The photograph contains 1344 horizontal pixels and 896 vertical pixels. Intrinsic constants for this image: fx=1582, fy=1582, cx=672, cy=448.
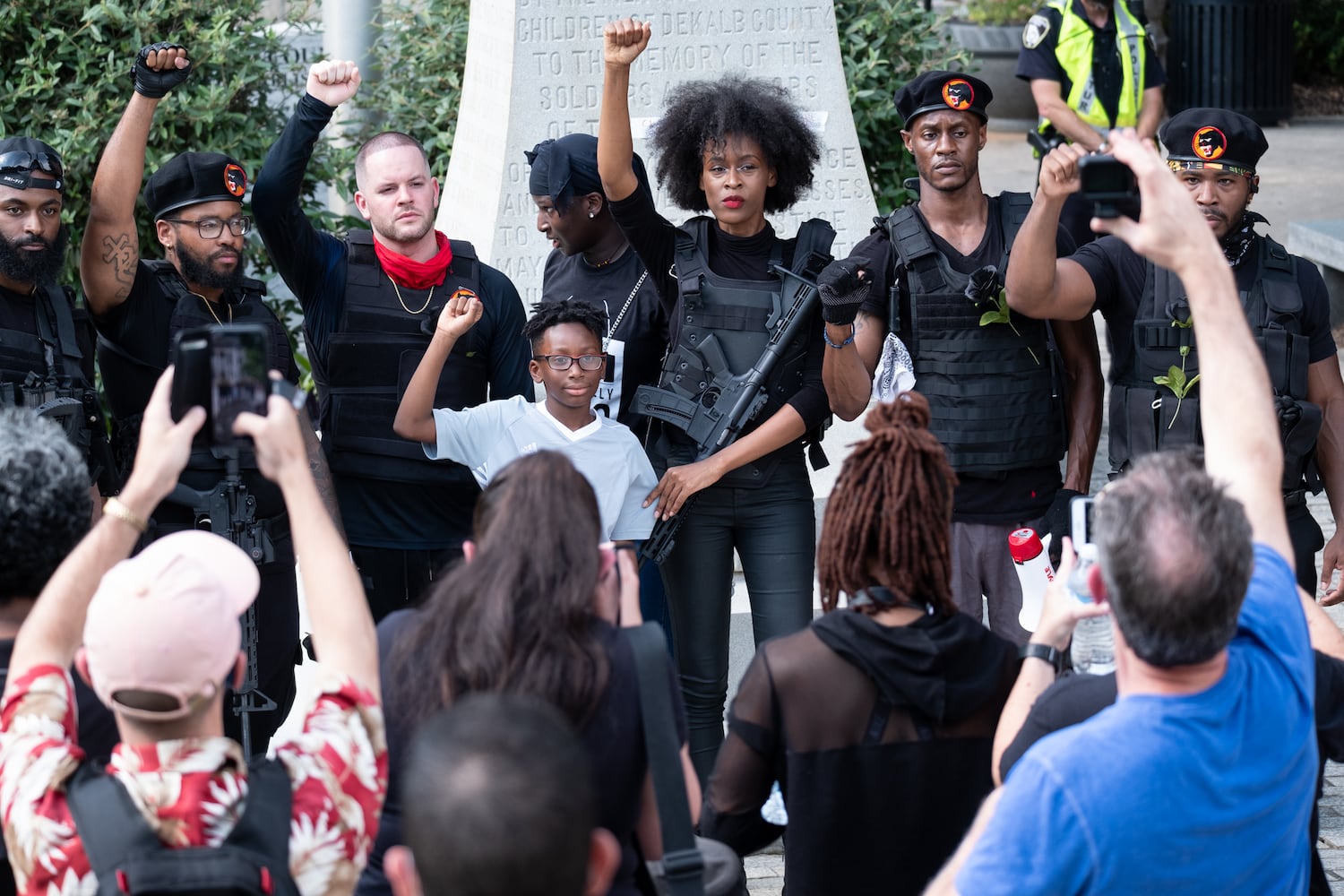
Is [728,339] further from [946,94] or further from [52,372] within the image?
[52,372]

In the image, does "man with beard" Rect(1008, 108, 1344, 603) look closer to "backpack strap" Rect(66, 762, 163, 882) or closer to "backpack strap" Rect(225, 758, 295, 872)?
"backpack strap" Rect(225, 758, 295, 872)

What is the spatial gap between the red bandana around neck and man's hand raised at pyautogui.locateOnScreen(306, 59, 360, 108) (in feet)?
1.43

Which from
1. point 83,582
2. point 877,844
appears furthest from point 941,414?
point 83,582

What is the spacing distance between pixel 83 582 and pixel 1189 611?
1.62 m

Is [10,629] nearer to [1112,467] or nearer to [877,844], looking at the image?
[877,844]

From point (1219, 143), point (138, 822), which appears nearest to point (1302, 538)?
point (1219, 143)

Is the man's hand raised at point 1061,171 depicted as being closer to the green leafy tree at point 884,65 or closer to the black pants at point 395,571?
the black pants at point 395,571

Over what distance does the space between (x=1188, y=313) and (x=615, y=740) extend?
8.04 feet

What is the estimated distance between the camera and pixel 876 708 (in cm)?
272

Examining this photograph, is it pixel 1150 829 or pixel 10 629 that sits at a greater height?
pixel 10 629

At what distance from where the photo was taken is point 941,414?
4523 mm

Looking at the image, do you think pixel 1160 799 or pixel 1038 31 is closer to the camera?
pixel 1160 799

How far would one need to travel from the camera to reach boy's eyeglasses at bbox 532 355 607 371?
425 centimetres

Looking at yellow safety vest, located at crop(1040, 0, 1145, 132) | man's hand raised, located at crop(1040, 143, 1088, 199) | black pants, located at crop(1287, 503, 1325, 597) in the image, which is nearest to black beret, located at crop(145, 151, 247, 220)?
man's hand raised, located at crop(1040, 143, 1088, 199)
